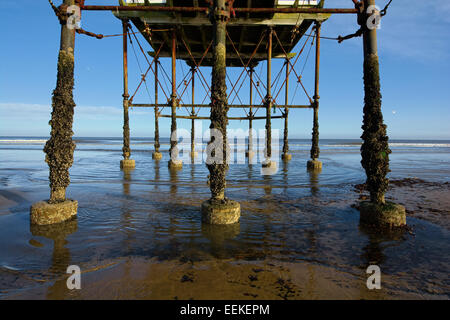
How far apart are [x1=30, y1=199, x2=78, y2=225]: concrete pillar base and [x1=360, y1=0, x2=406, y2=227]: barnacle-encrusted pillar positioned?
5.84 meters

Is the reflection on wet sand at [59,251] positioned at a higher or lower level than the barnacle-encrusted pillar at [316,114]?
lower

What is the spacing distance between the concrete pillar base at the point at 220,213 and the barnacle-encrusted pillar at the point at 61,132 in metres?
2.70

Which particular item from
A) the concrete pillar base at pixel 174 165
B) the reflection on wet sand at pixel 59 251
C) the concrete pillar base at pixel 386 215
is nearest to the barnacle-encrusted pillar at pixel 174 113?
the concrete pillar base at pixel 174 165

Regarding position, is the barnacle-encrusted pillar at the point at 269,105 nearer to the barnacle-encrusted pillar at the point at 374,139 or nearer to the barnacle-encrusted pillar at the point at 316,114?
the barnacle-encrusted pillar at the point at 316,114

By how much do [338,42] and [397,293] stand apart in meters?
5.39

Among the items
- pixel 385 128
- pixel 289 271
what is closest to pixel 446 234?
pixel 385 128

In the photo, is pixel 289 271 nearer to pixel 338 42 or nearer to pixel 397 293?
pixel 397 293

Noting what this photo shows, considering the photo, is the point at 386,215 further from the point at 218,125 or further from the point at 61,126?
the point at 61,126

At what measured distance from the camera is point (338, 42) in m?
5.72

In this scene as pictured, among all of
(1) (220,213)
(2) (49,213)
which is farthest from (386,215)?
(2) (49,213)

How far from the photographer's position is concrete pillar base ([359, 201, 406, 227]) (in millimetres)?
4348

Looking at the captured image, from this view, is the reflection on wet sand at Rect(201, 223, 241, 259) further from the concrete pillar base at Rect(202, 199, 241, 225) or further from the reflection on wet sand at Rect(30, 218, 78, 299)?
the reflection on wet sand at Rect(30, 218, 78, 299)

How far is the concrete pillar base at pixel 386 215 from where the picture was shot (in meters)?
4.35

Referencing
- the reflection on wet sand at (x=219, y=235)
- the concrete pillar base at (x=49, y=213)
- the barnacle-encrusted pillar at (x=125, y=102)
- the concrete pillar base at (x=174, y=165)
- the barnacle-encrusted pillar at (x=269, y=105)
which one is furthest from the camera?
the concrete pillar base at (x=174, y=165)
